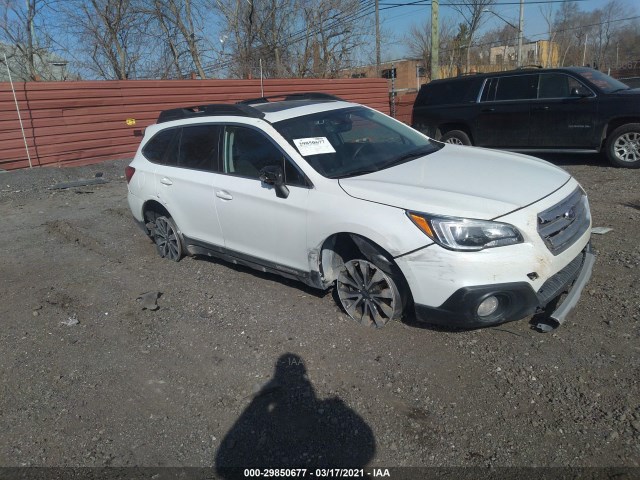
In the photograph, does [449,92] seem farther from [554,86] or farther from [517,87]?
[554,86]

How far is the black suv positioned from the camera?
8.34 metres

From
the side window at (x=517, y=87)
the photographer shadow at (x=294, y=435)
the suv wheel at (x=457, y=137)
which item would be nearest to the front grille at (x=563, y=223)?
the photographer shadow at (x=294, y=435)

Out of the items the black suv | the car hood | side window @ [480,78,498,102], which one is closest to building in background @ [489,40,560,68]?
the black suv

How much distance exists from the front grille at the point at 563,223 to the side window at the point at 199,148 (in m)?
2.79

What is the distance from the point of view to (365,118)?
Answer: 484 centimetres

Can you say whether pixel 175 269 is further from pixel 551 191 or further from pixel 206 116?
pixel 551 191

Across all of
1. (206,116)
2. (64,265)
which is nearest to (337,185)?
(206,116)

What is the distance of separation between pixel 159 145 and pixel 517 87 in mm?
6836

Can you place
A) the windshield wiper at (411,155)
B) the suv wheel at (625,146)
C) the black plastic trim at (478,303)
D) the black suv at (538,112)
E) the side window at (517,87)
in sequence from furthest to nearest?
the side window at (517,87) → the black suv at (538,112) → the suv wheel at (625,146) → the windshield wiper at (411,155) → the black plastic trim at (478,303)

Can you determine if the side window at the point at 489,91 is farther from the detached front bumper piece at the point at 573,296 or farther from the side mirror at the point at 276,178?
the side mirror at the point at 276,178

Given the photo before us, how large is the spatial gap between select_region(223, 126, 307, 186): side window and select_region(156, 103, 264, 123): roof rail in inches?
5.8

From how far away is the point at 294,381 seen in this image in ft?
10.6

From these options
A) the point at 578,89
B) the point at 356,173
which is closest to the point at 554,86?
the point at 578,89

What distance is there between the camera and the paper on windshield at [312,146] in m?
4.02
